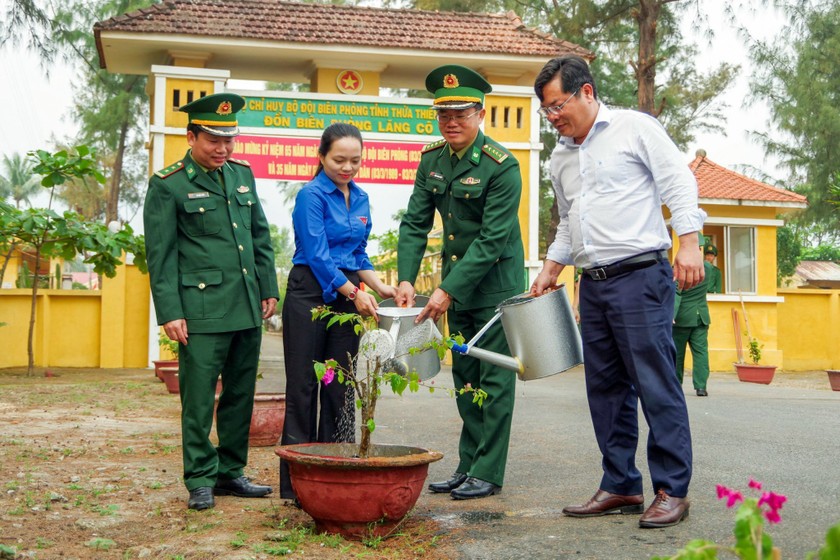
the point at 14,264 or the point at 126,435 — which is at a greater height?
the point at 14,264

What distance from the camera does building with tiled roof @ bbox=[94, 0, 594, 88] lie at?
17.9 metres

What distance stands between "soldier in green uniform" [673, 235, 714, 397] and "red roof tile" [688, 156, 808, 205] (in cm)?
759

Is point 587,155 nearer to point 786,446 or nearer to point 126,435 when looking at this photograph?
point 786,446

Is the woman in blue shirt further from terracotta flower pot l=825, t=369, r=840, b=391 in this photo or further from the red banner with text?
the red banner with text

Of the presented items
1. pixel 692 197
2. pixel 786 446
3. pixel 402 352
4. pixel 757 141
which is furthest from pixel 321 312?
pixel 757 141

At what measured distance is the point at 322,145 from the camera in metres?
5.14

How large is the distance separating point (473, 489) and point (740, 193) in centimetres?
1641

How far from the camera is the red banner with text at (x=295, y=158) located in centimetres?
1792

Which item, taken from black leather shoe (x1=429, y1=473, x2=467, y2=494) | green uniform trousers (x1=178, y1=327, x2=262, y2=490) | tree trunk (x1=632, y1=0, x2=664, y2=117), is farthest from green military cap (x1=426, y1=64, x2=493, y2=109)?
tree trunk (x1=632, y1=0, x2=664, y2=117)

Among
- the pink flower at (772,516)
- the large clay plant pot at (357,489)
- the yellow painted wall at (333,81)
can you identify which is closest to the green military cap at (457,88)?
the large clay plant pot at (357,489)

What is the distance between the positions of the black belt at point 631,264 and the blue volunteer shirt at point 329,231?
1.26 meters

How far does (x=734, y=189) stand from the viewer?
20422 mm

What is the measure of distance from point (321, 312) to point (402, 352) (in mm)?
493

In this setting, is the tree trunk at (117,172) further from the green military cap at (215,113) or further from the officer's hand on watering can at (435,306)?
the officer's hand on watering can at (435,306)
